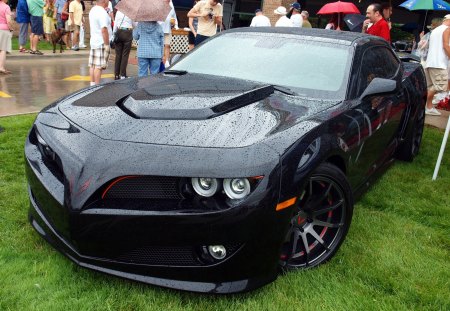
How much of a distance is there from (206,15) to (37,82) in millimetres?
3681

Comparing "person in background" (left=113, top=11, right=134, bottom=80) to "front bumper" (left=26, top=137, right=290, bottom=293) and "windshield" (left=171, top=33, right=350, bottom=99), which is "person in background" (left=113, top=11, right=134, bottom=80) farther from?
"front bumper" (left=26, top=137, right=290, bottom=293)

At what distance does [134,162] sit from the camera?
236 centimetres

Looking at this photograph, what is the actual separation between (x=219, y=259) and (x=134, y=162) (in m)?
0.67

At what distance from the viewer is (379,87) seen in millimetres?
3500

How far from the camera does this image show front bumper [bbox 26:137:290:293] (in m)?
2.30

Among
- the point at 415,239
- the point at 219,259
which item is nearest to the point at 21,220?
the point at 219,259

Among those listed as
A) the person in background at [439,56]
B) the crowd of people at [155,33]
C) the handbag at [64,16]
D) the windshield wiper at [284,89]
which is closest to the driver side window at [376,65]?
the windshield wiper at [284,89]

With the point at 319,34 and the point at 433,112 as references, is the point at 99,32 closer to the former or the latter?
the point at 319,34

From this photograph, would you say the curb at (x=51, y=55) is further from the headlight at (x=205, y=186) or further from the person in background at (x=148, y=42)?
the headlight at (x=205, y=186)

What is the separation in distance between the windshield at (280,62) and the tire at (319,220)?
2.61 feet

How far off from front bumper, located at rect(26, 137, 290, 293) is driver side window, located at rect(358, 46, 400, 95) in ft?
5.59

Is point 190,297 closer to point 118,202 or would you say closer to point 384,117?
point 118,202

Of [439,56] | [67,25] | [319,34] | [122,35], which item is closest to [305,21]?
[439,56]

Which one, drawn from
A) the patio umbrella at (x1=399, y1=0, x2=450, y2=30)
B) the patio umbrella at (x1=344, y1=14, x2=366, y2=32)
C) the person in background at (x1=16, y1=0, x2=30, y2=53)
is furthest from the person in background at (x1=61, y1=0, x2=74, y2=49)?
the patio umbrella at (x1=399, y1=0, x2=450, y2=30)
